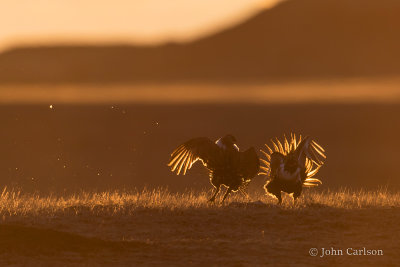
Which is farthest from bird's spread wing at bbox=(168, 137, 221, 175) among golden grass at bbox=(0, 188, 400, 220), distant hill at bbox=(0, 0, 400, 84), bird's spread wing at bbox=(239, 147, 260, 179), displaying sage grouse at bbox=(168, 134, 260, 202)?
distant hill at bbox=(0, 0, 400, 84)

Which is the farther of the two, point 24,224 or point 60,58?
point 60,58

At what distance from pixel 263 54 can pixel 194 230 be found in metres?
103

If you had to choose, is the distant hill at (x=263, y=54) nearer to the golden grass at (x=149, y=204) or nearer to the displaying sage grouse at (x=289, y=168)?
the golden grass at (x=149, y=204)

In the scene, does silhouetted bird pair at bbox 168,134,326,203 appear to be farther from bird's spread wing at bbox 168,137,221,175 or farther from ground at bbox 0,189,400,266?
ground at bbox 0,189,400,266

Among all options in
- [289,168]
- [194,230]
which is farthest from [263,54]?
[194,230]

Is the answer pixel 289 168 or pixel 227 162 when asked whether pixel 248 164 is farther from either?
pixel 289 168

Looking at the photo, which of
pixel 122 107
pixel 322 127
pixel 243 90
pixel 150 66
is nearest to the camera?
pixel 322 127

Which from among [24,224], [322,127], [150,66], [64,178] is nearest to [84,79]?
[150,66]

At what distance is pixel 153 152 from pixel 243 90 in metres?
36.5

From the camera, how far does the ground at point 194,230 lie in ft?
43.9

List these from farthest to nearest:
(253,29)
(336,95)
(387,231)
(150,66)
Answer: (253,29) → (150,66) → (336,95) → (387,231)

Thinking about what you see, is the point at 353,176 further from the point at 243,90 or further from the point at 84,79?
the point at 84,79

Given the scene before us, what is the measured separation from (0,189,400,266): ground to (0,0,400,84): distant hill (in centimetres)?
8615

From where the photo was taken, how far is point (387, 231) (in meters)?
15.2
